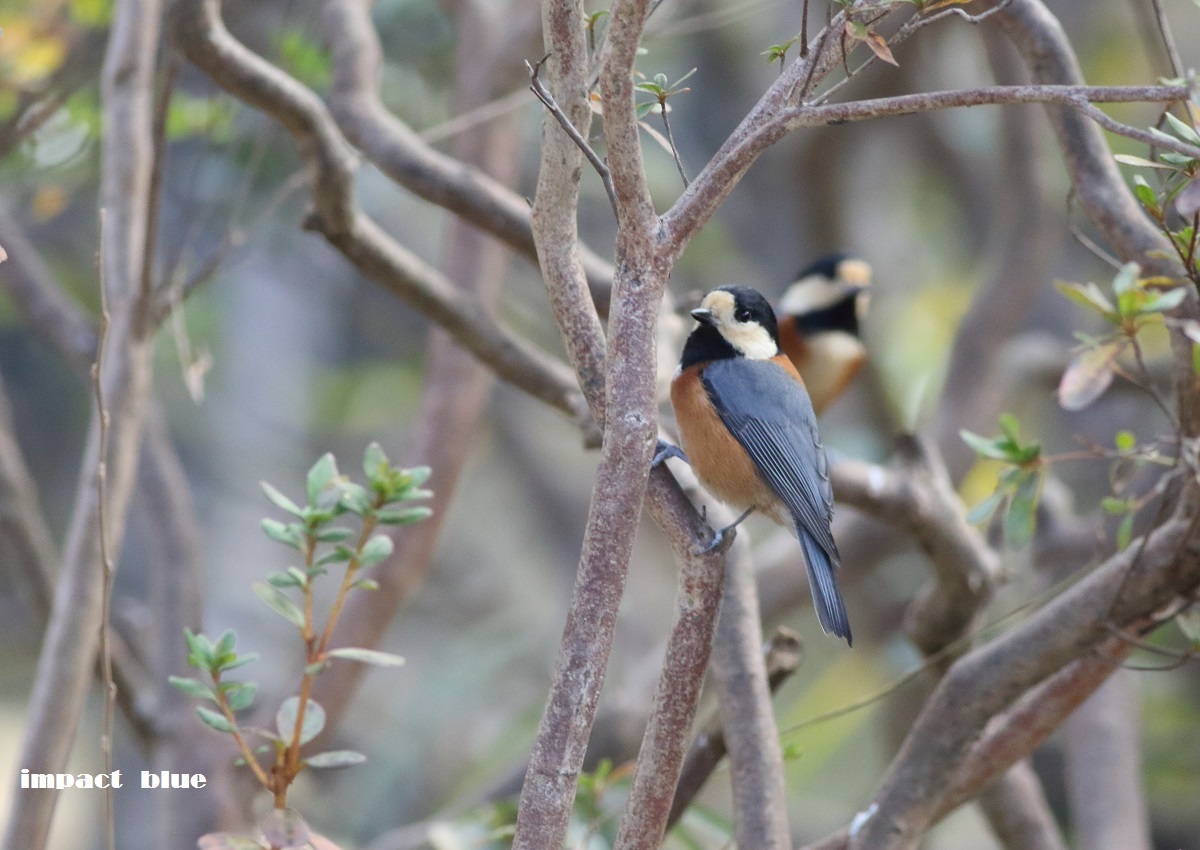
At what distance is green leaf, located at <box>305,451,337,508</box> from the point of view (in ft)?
4.33

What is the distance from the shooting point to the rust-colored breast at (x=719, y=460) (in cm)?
251

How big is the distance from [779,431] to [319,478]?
1360 millimetres

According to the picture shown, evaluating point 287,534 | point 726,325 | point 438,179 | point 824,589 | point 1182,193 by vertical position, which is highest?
point 438,179

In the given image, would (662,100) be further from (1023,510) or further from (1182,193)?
(1023,510)

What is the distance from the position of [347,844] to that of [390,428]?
2.15 metres

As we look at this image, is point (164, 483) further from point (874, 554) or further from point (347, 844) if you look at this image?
point (347, 844)

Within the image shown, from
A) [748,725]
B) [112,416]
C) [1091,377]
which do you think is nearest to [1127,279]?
[1091,377]

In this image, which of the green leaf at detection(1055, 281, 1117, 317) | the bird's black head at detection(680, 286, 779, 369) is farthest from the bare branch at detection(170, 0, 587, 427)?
the green leaf at detection(1055, 281, 1117, 317)

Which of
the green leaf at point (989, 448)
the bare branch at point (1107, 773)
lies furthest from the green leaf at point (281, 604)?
the bare branch at point (1107, 773)

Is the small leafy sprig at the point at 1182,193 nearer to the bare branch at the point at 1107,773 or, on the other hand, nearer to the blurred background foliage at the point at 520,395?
the bare branch at the point at 1107,773

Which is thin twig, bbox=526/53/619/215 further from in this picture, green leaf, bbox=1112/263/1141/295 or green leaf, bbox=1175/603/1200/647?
green leaf, bbox=1175/603/1200/647

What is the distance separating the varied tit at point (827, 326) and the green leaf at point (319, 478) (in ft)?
9.83

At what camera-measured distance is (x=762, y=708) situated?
72.6 inches

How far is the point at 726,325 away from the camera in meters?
2.73
